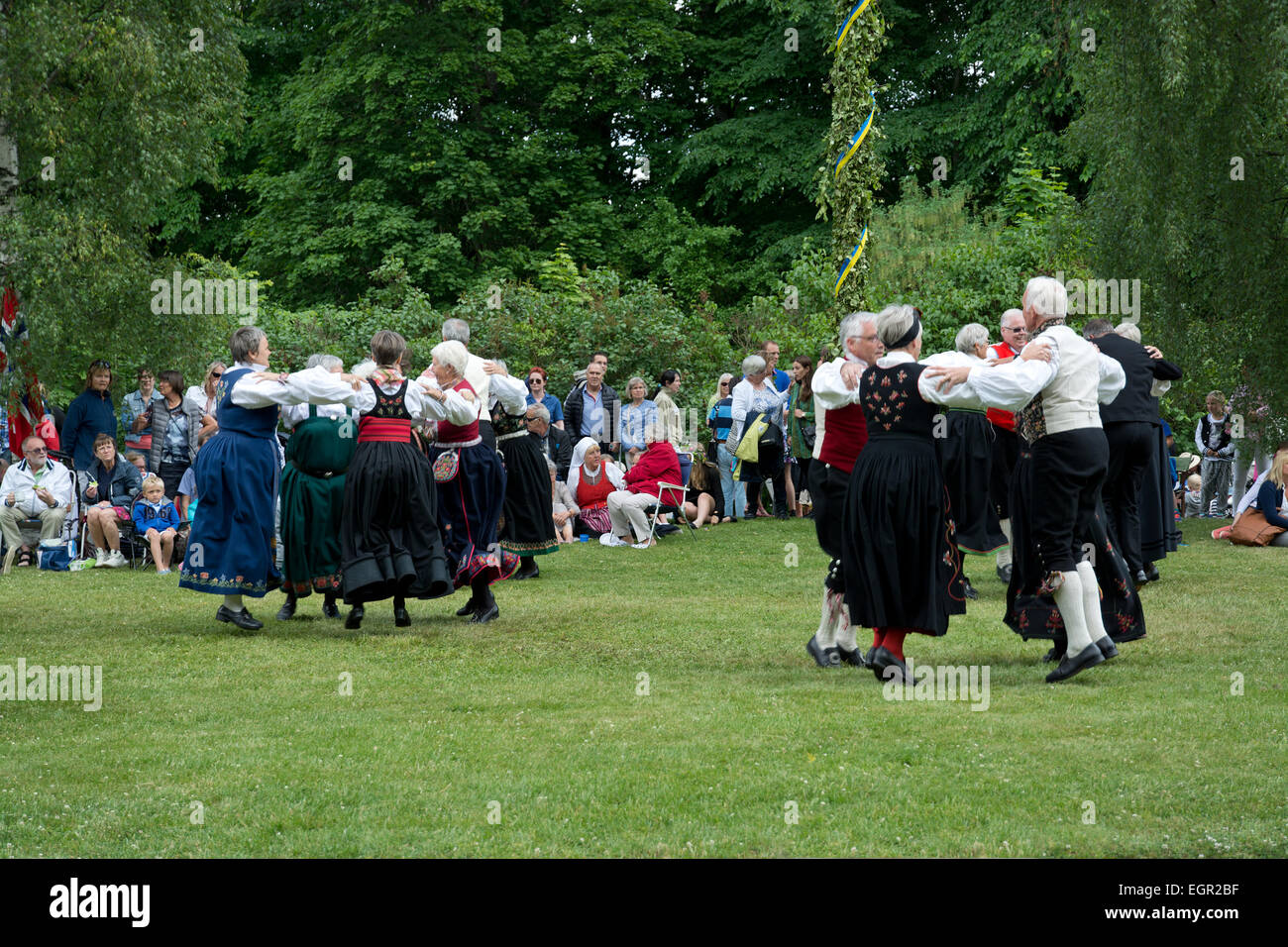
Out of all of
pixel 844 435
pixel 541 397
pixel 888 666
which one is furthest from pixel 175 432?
pixel 888 666

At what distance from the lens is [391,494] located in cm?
1023

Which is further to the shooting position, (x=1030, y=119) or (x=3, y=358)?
(x=1030, y=119)

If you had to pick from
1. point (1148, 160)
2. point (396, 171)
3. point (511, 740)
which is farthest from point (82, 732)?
point (396, 171)

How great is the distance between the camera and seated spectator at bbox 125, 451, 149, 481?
16.2 metres

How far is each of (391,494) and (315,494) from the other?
0.83 meters

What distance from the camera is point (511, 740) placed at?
685 cm

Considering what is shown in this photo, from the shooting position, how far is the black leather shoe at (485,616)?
36.0 feet

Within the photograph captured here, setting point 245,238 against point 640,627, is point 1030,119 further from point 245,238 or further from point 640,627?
point 640,627

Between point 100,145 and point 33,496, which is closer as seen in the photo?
A: point 33,496

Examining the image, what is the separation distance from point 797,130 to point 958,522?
22.1 metres

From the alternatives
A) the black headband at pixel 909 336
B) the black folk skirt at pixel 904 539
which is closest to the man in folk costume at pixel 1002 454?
the black headband at pixel 909 336

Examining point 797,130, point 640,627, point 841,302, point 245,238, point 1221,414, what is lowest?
point 640,627

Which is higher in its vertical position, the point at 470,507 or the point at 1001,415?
the point at 1001,415

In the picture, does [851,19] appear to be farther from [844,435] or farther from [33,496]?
[844,435]
